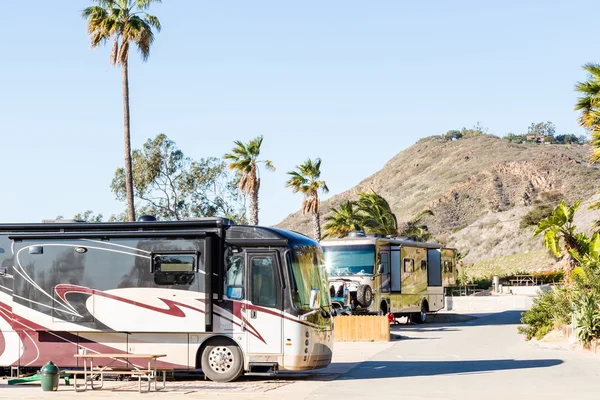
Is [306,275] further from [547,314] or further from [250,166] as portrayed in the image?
[250,166]

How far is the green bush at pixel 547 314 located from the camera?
2688 centimetres

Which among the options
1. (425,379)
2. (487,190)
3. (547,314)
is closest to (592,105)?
(547,314)

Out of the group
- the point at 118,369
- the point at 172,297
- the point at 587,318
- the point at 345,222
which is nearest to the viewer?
the point at 172,297

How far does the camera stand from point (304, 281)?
701 inches

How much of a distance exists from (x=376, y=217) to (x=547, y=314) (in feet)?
89.7

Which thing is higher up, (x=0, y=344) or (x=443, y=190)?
(x=443, y=190)

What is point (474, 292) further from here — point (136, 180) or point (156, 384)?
point (156, 384)

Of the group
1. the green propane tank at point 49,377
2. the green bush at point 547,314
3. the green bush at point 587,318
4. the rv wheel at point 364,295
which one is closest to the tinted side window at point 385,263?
the rv wheel at point 364,295

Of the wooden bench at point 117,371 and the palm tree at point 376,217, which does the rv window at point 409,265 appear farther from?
the wooden bench at point 117,371

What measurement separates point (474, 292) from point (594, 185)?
3507 inches

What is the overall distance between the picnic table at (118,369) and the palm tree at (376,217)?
37.2 m

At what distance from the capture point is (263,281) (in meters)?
17.5

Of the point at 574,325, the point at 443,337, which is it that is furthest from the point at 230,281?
the point at 443,337

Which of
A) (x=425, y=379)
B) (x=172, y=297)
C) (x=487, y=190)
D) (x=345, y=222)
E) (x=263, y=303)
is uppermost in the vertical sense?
(x=487, y=190)
